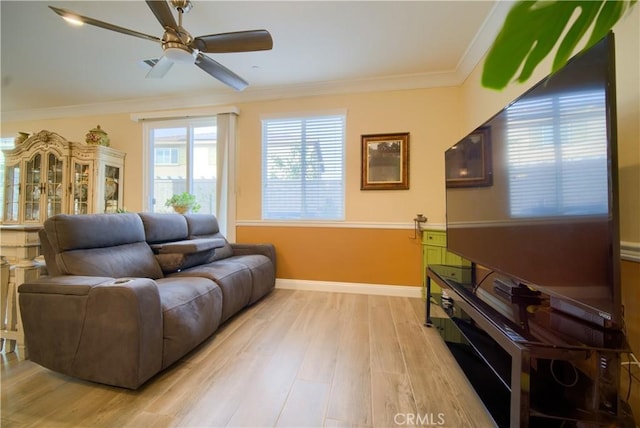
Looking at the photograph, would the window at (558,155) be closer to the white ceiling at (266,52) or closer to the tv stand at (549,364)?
the tv stand at (549,364)

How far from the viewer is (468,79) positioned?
2.50 meters

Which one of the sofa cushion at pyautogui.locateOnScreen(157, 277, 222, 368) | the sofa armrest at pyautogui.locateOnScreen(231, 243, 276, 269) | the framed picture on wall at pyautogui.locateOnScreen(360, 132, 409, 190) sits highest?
the framed picture on wall at pyautogui.locateOnScreen(360, 132, 409, 190)

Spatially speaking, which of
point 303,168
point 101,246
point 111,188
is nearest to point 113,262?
point 101,246

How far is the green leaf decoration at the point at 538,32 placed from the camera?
1.39 feet

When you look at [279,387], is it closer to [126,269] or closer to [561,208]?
[126,269]

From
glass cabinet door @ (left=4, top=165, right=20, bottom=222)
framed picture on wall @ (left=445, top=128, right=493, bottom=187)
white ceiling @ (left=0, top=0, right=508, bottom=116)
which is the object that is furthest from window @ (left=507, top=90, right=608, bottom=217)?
glass cabinet door @ (left=4, top=165, right=20, bottom=222)

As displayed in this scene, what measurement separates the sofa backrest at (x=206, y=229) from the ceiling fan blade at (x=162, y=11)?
1.69m

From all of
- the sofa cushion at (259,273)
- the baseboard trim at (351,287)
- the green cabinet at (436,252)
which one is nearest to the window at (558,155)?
the green cabinet at (436,252)

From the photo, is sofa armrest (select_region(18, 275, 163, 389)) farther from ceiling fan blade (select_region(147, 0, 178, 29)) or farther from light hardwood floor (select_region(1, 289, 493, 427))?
ceiling fan blade (select_region(147, 0, 178, 29))

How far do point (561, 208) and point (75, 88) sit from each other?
4875mm

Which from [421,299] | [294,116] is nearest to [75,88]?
[294,116]

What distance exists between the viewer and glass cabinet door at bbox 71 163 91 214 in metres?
3.27

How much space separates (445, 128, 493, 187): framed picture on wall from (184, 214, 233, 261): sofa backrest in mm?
2347

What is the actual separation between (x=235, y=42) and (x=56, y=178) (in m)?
3.55
